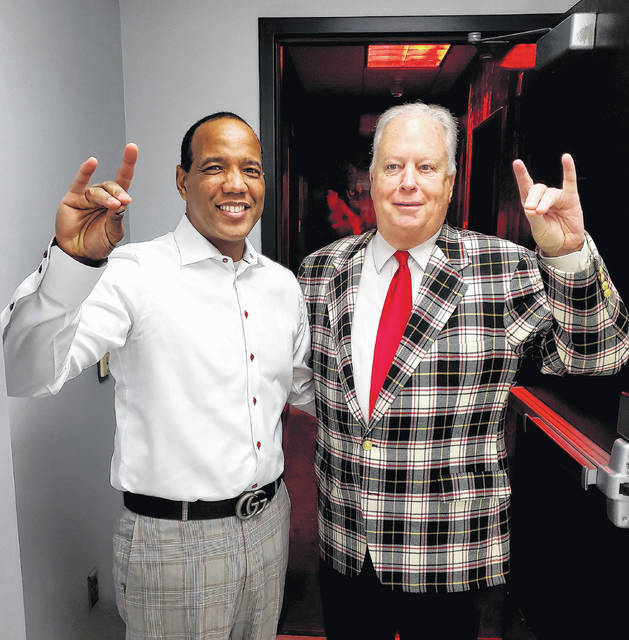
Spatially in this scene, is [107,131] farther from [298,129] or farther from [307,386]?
[298,129]

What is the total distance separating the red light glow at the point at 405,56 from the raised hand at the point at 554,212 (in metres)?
2.66

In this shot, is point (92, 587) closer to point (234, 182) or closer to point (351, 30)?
point (234, 182)

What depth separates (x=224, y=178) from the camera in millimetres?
1332

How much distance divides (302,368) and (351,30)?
1.29 metres

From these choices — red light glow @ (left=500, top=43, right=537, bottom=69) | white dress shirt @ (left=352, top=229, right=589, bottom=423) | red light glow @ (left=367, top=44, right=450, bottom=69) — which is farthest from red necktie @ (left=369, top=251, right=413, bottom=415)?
red light glow @ (left=367, top=44, right=450, bottom=69)

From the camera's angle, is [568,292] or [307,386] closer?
[568,292]

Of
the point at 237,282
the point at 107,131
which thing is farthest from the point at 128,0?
the point at 237,282

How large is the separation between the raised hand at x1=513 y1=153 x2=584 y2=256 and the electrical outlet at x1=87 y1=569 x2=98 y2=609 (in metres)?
1.76

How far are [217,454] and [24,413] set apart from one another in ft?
1.86

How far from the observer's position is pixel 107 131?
1.97 m

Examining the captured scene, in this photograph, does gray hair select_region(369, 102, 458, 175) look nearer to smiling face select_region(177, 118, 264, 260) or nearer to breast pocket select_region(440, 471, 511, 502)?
smiling face select_region(177, 118, 264, 260)

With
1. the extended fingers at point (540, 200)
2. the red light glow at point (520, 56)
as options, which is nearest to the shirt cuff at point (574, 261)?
the extended fingers at point (540, 200)

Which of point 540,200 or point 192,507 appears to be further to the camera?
point 192,507

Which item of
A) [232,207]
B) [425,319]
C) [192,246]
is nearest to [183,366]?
[192,246]
